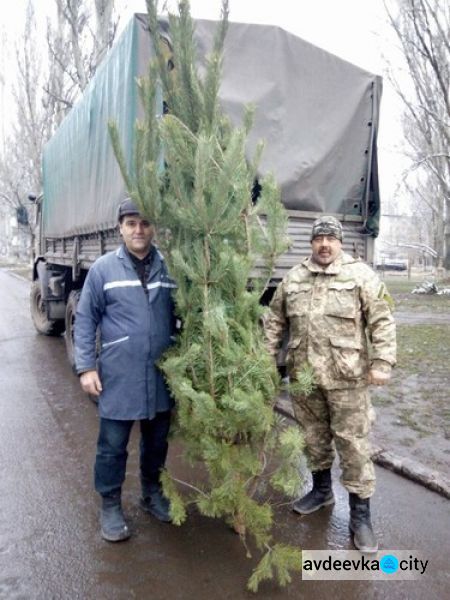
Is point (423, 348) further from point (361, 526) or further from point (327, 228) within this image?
point (327, 228)

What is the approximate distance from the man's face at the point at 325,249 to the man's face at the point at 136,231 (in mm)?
936

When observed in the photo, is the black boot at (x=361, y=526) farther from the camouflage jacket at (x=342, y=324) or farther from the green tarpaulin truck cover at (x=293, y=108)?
the green tarpaulin truck cover at (x=293, y=108)

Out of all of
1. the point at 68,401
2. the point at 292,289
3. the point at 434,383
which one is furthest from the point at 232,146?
the point at 434,383

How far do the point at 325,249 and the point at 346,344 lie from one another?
1.80ft

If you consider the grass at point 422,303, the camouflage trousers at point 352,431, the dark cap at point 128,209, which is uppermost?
the dark cap at point 128,209

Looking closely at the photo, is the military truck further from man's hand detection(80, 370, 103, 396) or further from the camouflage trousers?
man's hand detection(80, 370, 103, 396)

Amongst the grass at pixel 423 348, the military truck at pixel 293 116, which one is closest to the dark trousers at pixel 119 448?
the military truck at pixel 293 116

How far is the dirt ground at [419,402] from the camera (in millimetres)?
3971

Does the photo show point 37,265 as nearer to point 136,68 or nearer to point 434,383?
point 136,68

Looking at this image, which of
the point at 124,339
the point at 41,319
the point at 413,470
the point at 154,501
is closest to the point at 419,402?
the point at 413,470

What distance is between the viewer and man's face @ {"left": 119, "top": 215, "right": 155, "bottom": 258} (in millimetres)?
2783

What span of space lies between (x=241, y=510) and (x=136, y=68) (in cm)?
365

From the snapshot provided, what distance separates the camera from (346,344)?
2.74 metres

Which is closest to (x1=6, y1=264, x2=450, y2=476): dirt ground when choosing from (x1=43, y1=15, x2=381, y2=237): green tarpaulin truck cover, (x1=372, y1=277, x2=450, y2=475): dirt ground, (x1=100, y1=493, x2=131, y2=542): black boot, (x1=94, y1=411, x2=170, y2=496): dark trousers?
(x1=372, y1=277, x2=450, y2=475): dirt ground
